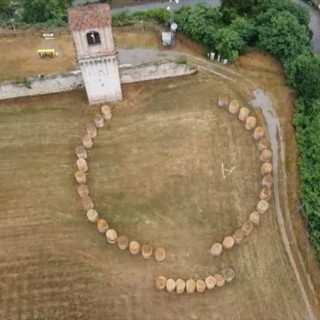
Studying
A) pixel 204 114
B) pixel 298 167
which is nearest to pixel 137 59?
pixel 204 114

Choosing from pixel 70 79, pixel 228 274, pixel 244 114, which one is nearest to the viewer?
pixel 228 274

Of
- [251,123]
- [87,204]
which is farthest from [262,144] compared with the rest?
[87,204]

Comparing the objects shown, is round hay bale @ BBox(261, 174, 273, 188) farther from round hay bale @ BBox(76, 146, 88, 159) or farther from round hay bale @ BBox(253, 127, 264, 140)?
round hay bale @ BBox(76, 146, 88, 159)

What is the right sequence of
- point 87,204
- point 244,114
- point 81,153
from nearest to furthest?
point 87,204
point 81,153
point 244,114

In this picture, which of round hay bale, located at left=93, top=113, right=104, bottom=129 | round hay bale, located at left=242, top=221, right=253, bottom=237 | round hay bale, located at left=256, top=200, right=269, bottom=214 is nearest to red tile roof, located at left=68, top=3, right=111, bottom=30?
round hay bale, located at left=93, top=113, right=104, bottom=129

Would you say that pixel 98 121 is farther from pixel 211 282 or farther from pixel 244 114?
pixel 211 282

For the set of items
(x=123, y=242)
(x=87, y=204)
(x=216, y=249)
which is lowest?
(x=216, y=249)

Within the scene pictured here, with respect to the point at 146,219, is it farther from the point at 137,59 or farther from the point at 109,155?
the point at 137,59
